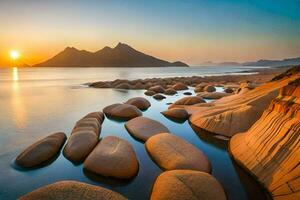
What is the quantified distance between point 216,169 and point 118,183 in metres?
2.76

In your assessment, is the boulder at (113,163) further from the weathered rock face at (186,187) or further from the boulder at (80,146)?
the weathered rock face at (186,187)

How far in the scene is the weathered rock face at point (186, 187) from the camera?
16.4ft

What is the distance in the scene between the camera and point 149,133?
9.87m

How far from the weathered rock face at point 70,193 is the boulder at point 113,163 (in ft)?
5.13

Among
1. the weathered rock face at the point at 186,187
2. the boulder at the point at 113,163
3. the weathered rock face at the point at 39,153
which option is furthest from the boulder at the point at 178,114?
the weathered rock face at the point at 186,187

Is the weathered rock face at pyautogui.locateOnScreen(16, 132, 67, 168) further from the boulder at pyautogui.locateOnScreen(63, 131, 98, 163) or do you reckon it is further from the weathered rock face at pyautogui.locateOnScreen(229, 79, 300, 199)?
the weathered rock face at pyautogui.locateOnScreen(229, 79, 300, 199)

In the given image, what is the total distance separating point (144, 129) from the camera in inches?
403

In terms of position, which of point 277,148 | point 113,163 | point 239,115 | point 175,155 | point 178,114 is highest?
point 277,148

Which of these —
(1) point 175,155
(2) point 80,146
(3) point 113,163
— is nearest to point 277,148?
(1) point 175,155

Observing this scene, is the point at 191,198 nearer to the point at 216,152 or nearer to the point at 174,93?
the point at 216,152

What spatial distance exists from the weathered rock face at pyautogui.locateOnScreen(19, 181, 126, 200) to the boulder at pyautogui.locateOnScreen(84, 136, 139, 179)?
156 cm

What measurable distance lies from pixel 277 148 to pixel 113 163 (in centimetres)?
403

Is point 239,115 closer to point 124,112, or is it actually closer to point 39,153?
point 124,112

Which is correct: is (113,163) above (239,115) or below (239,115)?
below
